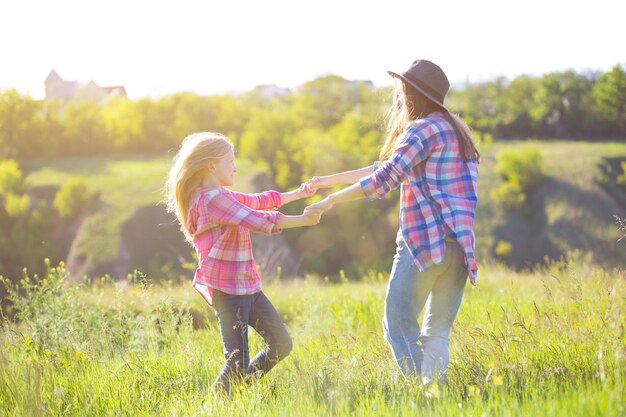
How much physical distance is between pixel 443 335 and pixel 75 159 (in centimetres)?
3234

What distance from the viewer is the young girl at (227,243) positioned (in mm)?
3382

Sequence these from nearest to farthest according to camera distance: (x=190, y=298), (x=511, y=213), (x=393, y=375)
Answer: (x=393, y=375)
(x=190, y=298)
(x=511, y=213)

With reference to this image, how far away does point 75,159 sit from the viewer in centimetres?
3291

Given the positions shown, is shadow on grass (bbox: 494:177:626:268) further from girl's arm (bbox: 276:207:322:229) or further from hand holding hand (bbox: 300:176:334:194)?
girl's arm (bbox: 276:207:322:229)

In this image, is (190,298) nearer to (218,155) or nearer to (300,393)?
(218,155)

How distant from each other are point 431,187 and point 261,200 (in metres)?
1.07

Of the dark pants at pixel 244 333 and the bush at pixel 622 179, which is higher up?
the dark pants at pixel 244 333

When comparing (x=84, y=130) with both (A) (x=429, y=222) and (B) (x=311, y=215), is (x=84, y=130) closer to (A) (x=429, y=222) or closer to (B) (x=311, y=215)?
(B) (x=311, y=215)

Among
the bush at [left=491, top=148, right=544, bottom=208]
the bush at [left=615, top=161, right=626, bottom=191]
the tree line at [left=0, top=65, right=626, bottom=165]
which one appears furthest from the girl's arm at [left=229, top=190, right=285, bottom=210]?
the bush at [left=615, top=161, right=626, bottom=191]

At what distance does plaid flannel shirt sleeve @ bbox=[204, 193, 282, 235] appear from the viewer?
337 centimetres

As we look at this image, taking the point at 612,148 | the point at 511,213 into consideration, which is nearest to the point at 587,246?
the point at 511,213

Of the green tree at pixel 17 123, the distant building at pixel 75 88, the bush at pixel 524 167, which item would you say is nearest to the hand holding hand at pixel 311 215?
the green tree at pixel 17 123

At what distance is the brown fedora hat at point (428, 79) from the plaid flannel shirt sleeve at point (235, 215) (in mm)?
1039

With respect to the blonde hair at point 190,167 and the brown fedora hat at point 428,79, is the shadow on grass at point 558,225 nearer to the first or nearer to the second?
the brown fedora hat at point 428,79
